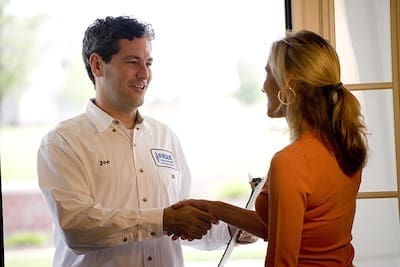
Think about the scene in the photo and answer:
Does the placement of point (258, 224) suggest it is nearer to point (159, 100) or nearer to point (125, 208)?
point (125, 208)

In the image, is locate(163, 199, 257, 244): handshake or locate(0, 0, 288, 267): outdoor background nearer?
locate(163, 199, 257, 244): handshake

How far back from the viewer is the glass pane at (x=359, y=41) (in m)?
2.47

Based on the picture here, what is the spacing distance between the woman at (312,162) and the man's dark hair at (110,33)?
66 centimetres

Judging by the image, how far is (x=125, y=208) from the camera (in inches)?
80.1

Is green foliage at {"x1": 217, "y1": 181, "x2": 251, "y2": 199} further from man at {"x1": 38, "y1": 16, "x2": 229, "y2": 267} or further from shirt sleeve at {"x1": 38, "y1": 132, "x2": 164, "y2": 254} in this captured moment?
shirt sleeve at {"x1": 38, "y1": 132, "x2": 164, "y2": 254}

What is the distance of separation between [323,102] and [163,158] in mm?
775

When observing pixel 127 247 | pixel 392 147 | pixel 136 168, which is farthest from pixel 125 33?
pixel 392 147

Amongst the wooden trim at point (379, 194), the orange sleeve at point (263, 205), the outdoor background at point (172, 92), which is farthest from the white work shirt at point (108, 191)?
the outdoor background at point (172, 92)

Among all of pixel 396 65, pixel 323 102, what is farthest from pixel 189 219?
pixel 396 65

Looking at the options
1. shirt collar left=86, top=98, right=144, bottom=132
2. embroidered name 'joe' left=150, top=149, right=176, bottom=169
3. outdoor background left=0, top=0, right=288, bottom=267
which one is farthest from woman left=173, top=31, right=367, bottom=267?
outdoor background left=0, top=0, right=288, bottom=267

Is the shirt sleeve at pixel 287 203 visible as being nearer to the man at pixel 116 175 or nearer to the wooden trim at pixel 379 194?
the man at pixel 116 175

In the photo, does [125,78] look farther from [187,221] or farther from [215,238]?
[215,238]

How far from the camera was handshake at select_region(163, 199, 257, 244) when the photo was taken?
1995mm

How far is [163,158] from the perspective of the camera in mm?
2229
